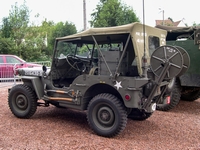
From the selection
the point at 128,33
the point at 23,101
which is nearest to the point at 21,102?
the point at 23,101

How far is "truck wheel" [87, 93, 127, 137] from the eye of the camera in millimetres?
4368

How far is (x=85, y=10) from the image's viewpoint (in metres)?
15.6

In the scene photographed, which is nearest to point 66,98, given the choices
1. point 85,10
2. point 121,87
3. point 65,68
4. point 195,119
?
point 65,68

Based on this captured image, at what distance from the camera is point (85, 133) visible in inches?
187

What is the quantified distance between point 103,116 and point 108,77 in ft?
2.42

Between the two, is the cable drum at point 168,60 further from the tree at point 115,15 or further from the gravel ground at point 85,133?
the tree at point 115,15

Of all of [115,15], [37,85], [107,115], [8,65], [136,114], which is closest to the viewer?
[107,115]

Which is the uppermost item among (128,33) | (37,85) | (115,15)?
(115,15)

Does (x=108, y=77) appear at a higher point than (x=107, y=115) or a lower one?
higher

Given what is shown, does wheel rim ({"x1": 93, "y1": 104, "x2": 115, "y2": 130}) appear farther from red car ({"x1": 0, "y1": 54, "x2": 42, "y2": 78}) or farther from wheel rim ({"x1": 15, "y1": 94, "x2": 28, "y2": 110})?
red car ({"x1": 0, "y1": 54, "x2": 42, "y2": 78})

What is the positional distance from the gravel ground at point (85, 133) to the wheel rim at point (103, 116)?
245mm

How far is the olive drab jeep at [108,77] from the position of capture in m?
4.26

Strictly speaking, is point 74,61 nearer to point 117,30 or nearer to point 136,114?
point 117,30

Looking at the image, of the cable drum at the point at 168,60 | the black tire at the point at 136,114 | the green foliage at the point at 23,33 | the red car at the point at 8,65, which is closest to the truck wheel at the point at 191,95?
the black tire at the point at 136,114
